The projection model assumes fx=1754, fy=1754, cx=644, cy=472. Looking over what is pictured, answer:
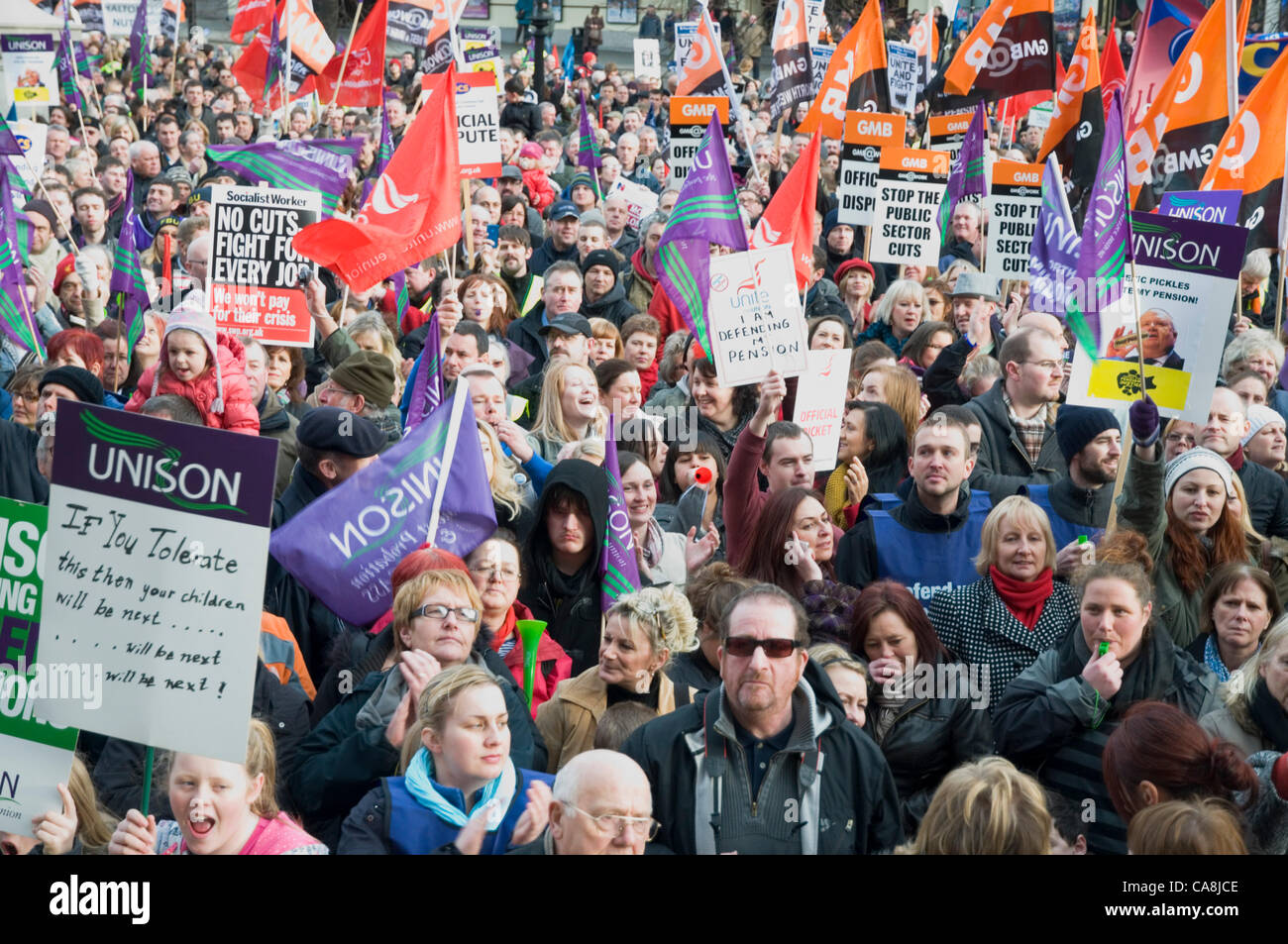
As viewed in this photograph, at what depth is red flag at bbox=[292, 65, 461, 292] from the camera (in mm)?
8227

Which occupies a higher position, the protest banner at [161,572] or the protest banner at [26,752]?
the protest banner at [161,572]

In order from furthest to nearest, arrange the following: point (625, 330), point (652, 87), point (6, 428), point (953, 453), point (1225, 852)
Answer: point (652, 87)
point (625, 330)
point (6, 428)
point (953, 453)
point (1225, 852)

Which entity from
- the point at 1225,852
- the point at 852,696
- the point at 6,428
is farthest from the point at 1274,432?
the point at 6,428

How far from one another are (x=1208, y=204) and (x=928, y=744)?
5.46m

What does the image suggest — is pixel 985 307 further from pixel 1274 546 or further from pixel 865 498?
pixel 1274 546

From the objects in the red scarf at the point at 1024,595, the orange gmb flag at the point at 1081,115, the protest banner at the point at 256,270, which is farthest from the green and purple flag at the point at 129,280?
the orange gmb flag at the point at 1081,115

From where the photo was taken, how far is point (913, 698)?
4805mm

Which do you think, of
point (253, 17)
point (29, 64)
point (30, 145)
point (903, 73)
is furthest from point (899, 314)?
point (29, 64)

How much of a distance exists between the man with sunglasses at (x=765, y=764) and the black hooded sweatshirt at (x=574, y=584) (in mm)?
1494

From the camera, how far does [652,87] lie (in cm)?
2428

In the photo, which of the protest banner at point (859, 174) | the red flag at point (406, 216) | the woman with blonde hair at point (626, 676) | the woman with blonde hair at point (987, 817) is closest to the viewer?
the woman with blonde hair at point (987, 817)

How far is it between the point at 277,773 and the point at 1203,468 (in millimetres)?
3289

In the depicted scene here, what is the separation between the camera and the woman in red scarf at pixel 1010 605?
17.4 feet

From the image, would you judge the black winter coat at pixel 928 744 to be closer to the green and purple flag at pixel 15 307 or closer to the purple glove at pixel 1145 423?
the purple glove at pixel 1145 423
